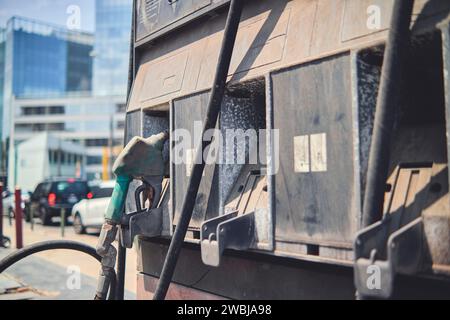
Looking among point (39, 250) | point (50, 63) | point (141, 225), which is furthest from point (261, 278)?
point (50, 63)

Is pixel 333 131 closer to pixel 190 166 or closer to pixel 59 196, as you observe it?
pixel 190 166

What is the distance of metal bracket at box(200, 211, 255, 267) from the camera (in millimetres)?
2658

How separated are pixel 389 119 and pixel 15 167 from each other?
43.4 metres

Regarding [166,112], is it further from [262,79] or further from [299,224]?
[299,224]

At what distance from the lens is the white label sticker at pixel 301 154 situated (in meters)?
2.54

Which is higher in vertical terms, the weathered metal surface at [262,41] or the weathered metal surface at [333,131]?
the weathered metal surface at [262,41]

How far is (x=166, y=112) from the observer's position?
14.2ft

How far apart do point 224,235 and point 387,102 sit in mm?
1263

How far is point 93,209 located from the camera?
45.3ft

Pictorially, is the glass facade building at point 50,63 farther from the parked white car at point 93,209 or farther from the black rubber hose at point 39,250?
the black rubber hose at point 39,250

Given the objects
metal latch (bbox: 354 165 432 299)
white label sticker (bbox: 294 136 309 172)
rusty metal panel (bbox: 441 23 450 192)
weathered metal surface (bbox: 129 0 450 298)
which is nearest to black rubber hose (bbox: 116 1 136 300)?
weathered metal surface (bbox: 129 0 450 298)

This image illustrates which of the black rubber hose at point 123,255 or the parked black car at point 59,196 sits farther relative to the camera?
the parked black car at point 59,196

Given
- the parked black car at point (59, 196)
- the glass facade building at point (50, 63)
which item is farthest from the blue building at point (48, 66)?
the parked black car at point (59, 196)

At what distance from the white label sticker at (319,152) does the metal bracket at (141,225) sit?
1643 mm
